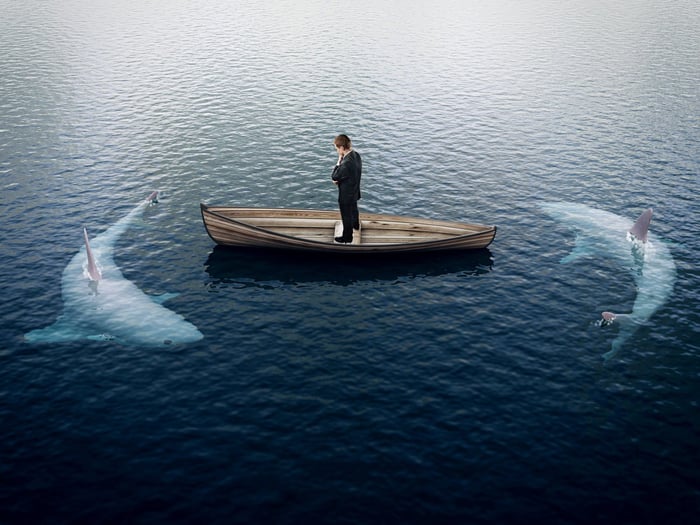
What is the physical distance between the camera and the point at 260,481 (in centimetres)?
2336

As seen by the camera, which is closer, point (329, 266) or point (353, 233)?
point (329, 266)

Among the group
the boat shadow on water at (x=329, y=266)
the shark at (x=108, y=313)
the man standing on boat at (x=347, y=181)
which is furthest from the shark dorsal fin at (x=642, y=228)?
the shark at (x=108, y=313)

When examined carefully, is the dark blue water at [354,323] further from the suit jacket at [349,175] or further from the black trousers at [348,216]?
the suit jacket at [349,175]

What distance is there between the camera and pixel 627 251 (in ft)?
129

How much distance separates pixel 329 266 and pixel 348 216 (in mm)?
3016

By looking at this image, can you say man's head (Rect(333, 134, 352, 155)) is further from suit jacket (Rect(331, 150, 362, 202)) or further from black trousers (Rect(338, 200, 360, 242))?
black trousers (Rect(338, 200, 360, 242))

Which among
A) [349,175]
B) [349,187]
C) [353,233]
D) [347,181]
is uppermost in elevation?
[349,175]

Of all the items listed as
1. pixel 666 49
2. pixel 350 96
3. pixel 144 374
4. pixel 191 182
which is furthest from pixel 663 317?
pixel 666 49

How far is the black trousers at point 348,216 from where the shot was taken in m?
36.9

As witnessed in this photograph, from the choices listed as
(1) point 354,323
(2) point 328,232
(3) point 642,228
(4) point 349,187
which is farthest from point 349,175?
(3) point 642,228

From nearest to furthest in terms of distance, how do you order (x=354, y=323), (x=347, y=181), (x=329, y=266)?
(x=354, y=323) → (x=347, y=181) → (x=329, y=266)

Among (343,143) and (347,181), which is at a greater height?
(343,143)

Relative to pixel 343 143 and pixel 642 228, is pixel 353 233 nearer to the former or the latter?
pixel 343 143

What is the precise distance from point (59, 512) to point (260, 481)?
21.5 ft
